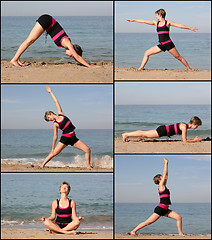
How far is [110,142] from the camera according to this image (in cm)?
1186

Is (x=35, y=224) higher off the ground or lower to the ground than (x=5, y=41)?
lower

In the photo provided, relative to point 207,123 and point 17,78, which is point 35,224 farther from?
point 207,123

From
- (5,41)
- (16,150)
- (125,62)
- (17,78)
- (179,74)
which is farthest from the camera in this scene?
(5,41)

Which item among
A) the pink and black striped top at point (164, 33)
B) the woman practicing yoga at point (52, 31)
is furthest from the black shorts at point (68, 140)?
the pink and black striped top at point (164, 33)

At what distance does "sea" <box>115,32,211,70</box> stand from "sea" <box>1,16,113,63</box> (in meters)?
0.40

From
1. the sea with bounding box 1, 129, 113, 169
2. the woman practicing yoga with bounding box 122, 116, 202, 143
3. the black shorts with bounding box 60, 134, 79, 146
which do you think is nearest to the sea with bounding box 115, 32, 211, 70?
the sea with bounding box 1, 129, 113, 169

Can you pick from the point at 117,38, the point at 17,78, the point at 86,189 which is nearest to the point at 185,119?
the point at 86,189

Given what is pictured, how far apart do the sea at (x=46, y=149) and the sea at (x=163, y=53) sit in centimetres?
199

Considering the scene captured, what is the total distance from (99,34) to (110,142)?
6327mm

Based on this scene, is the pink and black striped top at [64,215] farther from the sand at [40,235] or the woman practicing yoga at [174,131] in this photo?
the woman practicing yoga at [174,131]

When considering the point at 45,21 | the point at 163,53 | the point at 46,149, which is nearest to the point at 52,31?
the point at 45,21

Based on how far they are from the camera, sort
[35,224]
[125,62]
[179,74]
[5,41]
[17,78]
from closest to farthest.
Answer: [17,78]
[179,74]
[35,224]
[125,62]
[5,41]

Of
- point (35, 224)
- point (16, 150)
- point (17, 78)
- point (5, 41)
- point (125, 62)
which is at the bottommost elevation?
point (35, 224)

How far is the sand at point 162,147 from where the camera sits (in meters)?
7.48
